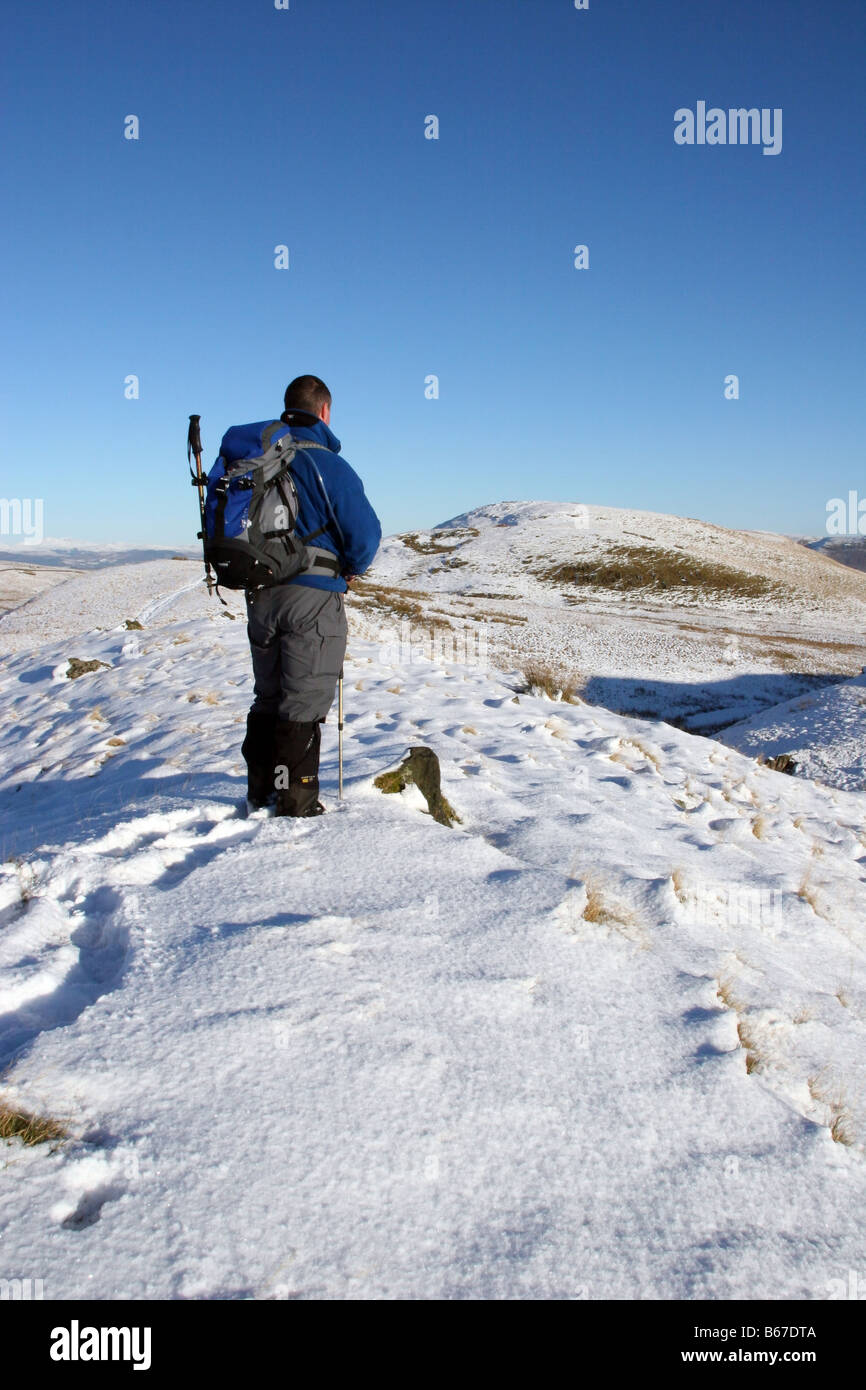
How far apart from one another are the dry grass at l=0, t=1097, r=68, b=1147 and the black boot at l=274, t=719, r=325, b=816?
2.87 meters

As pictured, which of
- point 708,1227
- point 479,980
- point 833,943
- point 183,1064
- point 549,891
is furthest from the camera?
point 833,943

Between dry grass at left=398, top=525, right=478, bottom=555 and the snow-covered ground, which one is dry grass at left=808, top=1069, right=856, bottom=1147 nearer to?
the snow-covered ground

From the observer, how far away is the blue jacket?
4.78 m

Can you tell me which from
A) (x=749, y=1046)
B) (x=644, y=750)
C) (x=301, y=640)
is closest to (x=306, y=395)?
(x=301, y=640)

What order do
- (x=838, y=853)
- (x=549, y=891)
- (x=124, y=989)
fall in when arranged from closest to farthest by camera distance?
(x=124, y=989) < (x=549, y=891) < (x=838, y=853)

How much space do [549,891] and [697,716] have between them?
2382 centimetres

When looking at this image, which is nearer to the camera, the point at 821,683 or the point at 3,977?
the point at 3,977

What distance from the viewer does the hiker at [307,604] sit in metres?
4.83

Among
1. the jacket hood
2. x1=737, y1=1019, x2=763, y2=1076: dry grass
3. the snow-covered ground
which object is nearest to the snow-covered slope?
the snow-covered ground

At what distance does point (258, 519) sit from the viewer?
4648 mm

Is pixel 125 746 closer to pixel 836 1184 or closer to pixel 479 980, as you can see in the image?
pixel 479 980
